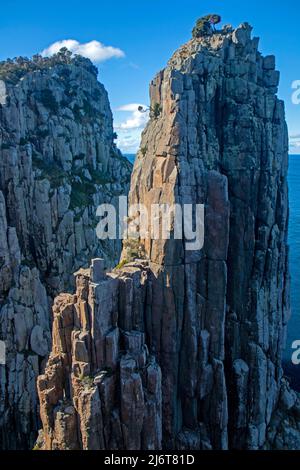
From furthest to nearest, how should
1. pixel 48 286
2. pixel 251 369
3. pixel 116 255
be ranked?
pixel 116 255
pixel 48 286
pixel 251 369

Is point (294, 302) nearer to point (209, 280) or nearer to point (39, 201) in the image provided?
point (209, 280)

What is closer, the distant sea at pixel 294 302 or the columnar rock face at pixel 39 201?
the columnar rock face at pixel 39 201

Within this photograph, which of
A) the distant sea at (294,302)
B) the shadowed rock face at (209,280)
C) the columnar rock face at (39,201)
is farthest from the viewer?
the distant sea at (294,302)

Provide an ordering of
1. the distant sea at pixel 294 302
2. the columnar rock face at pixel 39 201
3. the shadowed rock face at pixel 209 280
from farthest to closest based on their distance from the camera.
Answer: the distant sea at pixel 294 302, the columnar rock face at pixel 39 201, the shadowed rock face at pixel 209 280

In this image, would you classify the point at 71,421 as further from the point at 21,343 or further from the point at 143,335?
the point at 21,343

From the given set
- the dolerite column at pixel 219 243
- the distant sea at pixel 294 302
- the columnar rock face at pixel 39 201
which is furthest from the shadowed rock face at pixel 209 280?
the columnar rock face at pixel 39 201

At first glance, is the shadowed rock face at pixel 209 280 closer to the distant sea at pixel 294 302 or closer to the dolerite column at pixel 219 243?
the dolerite column at pixel 219 243
